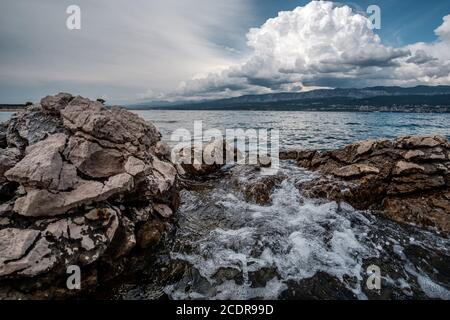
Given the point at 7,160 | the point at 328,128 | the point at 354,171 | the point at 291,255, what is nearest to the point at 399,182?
the point at 354,171

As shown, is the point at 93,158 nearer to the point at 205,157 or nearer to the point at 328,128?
the point at 205,157

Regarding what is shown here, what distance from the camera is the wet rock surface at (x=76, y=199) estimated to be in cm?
601

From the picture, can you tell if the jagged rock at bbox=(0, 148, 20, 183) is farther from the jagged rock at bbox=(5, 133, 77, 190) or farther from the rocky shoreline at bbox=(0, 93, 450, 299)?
the jagged rock at bbox=(5, 133, 77, 190)

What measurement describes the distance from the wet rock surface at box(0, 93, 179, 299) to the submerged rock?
819cm

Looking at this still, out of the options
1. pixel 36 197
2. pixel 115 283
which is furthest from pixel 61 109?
pixel 115 283

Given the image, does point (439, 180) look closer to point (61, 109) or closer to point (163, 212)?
point (163, 212)

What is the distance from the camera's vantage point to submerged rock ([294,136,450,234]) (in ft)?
35.7

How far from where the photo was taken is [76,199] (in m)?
6.95

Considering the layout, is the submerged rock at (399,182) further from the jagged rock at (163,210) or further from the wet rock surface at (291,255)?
the jagged rock at (163,210)

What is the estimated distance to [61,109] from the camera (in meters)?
9.96

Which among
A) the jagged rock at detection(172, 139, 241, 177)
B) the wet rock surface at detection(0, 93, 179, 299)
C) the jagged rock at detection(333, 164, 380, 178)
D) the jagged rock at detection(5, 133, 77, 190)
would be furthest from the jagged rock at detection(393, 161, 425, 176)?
the jagged rock at detection(5, 133, 77, 190)

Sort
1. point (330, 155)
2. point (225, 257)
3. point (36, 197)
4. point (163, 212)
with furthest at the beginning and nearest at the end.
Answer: point (330, 155)
point (163, 212)
point (225, 257)
point (36, 197)
